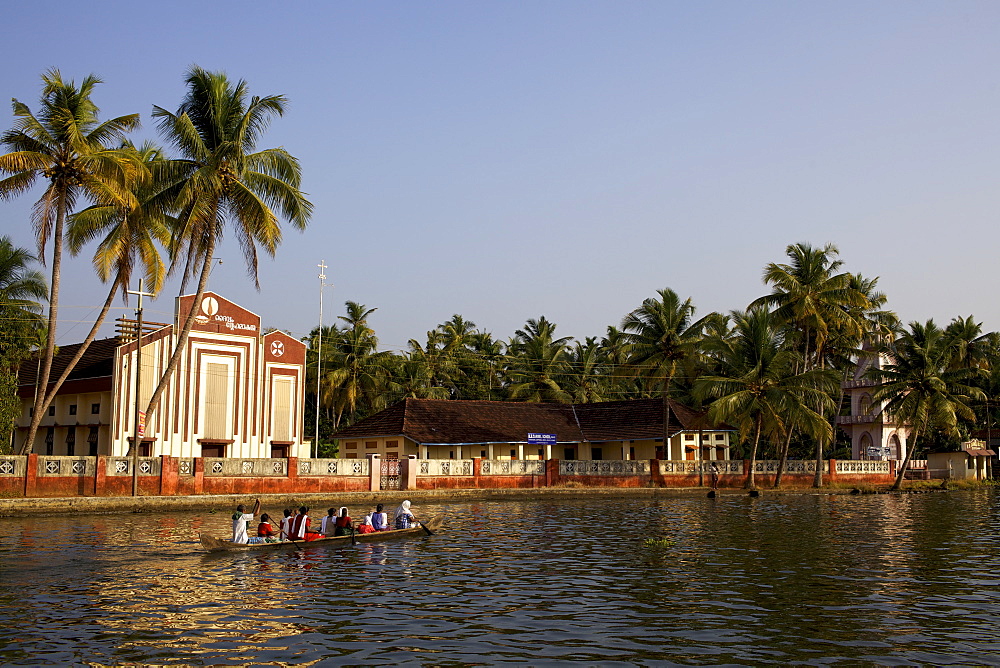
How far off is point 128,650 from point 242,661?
1.85 m

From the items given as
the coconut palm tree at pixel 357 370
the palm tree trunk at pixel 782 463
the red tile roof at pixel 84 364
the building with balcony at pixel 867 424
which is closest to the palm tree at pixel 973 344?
the building with balcony at pixel 867 424

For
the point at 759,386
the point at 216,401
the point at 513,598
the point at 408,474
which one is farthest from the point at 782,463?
the point at 513,598

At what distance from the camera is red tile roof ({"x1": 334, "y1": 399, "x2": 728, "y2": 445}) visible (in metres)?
55.9

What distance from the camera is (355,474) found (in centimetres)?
4606

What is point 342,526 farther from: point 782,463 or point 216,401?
point 782,463

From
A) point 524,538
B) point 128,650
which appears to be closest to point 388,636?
point 128,650

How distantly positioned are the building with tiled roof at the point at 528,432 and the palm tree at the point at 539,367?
695 cm

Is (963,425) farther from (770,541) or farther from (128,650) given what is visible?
(128,650)

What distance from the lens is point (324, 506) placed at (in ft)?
140

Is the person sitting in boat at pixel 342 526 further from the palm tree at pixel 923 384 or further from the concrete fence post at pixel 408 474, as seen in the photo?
the palm tree at pixel 923 384

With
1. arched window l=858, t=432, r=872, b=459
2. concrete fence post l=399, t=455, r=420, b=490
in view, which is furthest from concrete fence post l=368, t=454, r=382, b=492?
arched window l=858, t=432, r=872, b=459

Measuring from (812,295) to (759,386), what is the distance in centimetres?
712

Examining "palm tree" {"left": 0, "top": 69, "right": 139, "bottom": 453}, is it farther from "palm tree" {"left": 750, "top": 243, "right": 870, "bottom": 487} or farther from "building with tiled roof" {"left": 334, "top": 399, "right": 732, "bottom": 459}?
"palm tree" {"left": 750, "top": 243, "right": 870, "bottom": 487}

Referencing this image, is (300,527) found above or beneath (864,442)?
beneath
